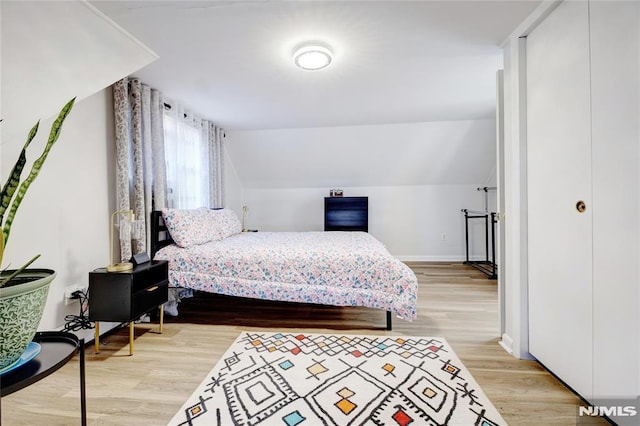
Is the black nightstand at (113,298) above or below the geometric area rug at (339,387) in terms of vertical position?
above

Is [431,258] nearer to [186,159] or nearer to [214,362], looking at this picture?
[214,362]

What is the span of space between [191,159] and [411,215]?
12.9ft

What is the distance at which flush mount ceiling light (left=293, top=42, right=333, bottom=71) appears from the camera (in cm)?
205

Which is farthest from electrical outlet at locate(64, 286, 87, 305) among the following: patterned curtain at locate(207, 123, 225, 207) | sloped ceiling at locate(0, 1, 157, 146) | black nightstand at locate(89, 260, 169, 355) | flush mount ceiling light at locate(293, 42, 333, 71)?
flush mount ceiling light at locate(293, 42, 333, 71)

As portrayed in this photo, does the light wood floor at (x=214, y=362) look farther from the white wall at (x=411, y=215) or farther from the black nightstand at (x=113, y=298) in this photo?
the white wall at (x=411, y=215)

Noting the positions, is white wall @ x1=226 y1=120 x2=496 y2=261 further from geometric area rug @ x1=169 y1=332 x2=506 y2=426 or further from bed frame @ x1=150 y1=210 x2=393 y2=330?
geometric area rug @ x1=169 y1=332 x2=506 y2=426

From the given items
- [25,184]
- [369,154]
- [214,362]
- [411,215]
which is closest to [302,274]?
[214,362]

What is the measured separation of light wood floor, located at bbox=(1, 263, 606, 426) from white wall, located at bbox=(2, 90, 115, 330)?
0.57m

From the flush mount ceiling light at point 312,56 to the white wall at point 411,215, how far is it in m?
3.24

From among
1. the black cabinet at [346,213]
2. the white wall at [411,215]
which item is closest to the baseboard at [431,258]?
the white wall at [411,215]

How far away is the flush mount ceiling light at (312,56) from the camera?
205 centimetres

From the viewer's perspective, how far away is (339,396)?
4.98ft

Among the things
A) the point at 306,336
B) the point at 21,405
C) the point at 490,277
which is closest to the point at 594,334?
the point at 306,336

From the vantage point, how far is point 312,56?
6.99ft
